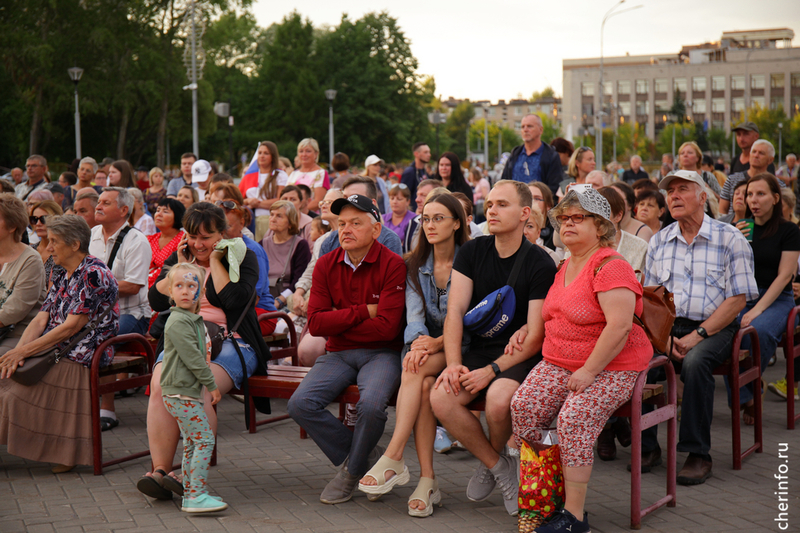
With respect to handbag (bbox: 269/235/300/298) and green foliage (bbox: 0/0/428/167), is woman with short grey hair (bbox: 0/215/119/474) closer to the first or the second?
handbag (bbox: 269/235/300/298)

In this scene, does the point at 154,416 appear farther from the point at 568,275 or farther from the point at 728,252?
the point at 728,252

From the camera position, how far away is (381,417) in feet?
14.9

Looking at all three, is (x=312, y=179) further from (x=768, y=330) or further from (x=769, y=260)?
(x=768, y=330)

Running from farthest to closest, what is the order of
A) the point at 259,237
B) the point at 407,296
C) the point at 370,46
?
the point at 370,46
the point at 259,237
the point at 407,296

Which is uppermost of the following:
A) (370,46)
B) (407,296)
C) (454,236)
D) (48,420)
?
(370,46)

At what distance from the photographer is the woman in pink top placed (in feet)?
12.9

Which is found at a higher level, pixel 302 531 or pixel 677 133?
pixel 677 133


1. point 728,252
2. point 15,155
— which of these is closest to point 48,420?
point 728,252

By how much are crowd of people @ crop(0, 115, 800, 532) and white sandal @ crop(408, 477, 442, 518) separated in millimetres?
12

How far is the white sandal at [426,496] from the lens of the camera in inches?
170

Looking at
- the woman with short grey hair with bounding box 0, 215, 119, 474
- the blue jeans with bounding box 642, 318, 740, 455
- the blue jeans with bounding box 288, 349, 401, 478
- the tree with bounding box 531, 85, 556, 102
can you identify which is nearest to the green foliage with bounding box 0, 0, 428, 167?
the woman with short grey hair with bounding box 0, 215, 119, 474

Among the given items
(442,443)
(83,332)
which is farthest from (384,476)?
(83,332)

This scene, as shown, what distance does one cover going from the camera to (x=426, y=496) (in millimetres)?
4367

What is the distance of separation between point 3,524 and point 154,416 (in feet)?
3.14
